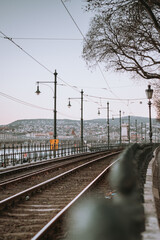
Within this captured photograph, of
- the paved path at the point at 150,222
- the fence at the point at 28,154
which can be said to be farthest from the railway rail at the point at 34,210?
the fence at the point at 28,154

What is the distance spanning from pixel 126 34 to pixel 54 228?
10.7 metres

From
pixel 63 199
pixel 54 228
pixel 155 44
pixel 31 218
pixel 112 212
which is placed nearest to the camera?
pixel 112 212

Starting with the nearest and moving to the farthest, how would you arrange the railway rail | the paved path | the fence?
1. the paved path
2. the railway rail
3. the fence

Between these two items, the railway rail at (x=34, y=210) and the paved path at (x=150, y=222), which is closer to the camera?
the paved path at (x=150, y=222)

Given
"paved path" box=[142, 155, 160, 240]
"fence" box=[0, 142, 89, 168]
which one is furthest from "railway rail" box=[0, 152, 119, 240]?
"fence" box=[0, 142, 89, 168]

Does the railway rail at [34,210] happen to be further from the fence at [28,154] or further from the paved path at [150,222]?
the fence at [28,154]

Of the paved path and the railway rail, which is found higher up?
the paved path

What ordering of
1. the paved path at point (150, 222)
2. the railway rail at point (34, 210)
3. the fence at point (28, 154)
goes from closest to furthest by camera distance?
the paved path at point (150, 222)
the railway rail at point (34, 210)
the fence at point (28, 154)

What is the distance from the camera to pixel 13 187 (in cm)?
988

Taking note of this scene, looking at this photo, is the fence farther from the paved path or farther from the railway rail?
the paved path

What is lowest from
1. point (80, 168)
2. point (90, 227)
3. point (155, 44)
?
point (80, 168)

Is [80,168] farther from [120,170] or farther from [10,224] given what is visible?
[120,170]

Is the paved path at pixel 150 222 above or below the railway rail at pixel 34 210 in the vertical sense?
above

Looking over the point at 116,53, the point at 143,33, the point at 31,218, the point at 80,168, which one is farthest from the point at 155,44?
the point at 31,218
